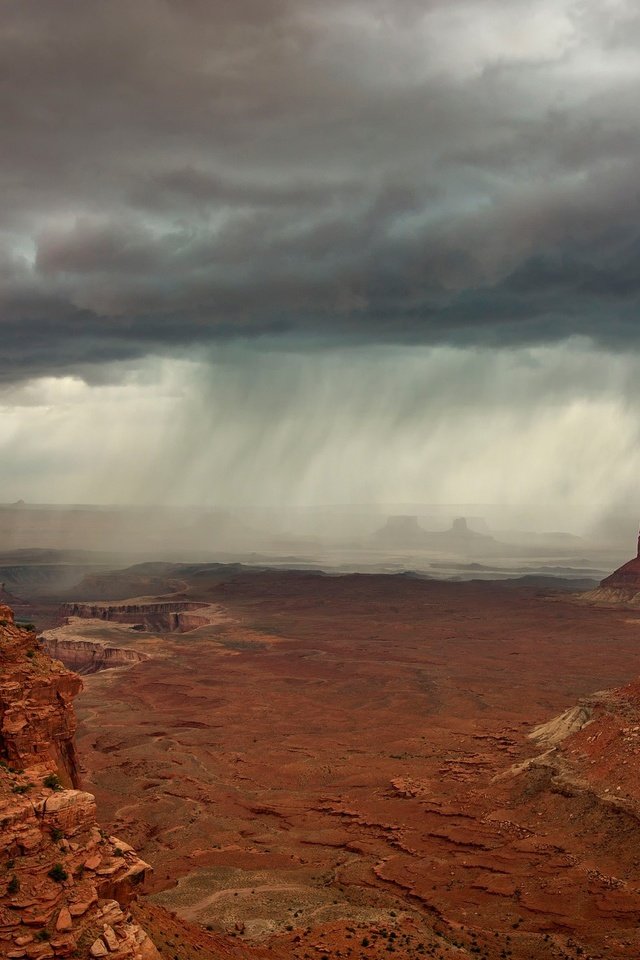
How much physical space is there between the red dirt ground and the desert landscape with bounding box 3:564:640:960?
181 mm

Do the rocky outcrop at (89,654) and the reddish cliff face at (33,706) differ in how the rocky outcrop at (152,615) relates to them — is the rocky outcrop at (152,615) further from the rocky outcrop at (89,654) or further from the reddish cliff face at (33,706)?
the reddish cliff face at (33,706)

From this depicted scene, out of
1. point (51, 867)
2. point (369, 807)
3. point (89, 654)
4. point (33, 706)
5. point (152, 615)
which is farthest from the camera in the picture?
point (152, 615)

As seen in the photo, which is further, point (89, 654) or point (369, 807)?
point (89, 654)

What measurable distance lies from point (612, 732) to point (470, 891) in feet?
59.3

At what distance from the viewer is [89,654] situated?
141 metres

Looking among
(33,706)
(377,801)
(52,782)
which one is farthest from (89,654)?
(52,782)

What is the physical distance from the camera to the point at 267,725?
89062 millimetres

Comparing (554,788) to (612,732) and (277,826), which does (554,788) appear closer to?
(612,732)

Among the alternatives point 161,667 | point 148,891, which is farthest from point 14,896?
point 161,667

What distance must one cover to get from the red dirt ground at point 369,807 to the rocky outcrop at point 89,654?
11.1 m

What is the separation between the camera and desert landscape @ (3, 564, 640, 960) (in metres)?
36.8

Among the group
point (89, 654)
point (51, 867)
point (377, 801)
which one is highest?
point (51, 867)

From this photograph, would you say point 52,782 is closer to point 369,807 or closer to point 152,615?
point 369,807

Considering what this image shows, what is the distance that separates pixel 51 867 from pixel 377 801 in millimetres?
42059
